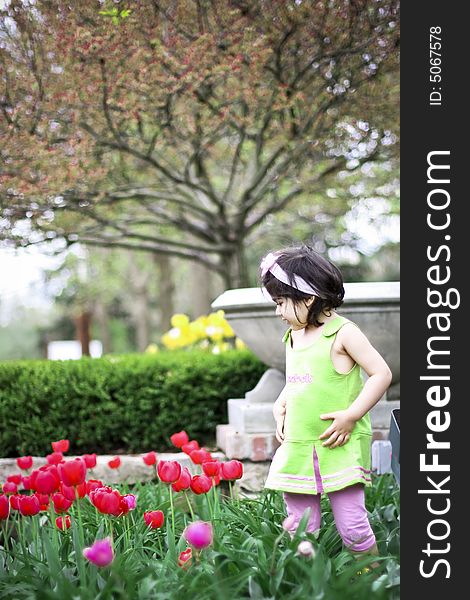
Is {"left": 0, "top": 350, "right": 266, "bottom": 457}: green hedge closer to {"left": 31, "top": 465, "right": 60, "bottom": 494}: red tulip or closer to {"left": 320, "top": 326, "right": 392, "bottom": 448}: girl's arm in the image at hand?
{"left": 31, "top": 465, "right": 60, "bottom": 494}: red tulip

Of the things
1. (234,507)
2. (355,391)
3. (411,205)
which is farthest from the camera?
(234,507)

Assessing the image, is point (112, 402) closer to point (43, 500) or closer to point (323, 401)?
point (43, 500)

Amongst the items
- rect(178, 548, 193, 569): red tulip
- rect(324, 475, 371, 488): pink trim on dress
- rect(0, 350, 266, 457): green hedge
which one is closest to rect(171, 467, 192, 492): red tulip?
rect(178, 548, 193, 569): red tulip

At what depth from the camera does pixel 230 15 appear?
3.36 m

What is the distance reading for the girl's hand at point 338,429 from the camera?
85.7 inches

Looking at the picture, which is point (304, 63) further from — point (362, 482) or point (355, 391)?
point (362, 482)

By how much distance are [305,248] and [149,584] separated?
3.66ft

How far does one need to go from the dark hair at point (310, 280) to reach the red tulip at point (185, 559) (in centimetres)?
78

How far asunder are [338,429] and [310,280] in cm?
46

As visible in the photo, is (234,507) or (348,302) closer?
(234,507)

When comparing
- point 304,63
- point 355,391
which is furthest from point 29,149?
point 355,391

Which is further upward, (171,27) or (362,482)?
(171,27)

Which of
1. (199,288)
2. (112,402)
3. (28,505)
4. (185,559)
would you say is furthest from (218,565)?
(199,288)

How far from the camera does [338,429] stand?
7.16ft
